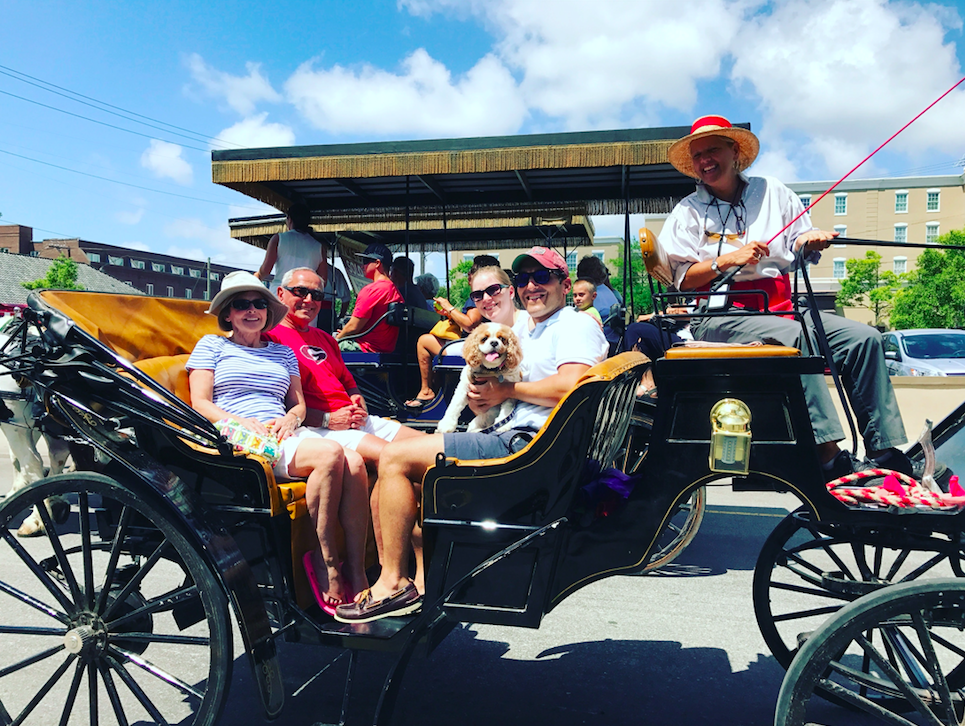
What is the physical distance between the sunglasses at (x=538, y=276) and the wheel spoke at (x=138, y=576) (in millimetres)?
1632

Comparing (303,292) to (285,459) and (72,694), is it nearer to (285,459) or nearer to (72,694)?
(285,459)

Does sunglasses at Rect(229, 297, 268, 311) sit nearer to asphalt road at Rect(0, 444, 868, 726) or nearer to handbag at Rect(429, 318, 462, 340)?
asphalt road at Rect(0, 444, 868, 726)

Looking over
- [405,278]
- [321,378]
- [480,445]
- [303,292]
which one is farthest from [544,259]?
[405,278]

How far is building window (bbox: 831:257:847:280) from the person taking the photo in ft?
199

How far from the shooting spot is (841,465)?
2766 millimetres

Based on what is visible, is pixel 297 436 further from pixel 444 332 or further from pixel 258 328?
pixel 444 332

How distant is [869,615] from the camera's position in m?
1.99

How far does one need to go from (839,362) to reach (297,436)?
7.00 ft

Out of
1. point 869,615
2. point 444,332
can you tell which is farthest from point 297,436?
point 444,332

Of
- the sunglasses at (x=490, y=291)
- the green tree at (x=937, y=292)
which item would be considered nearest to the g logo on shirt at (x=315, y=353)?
the sunglasses at (x=490, y=291)

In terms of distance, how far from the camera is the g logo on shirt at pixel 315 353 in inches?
153

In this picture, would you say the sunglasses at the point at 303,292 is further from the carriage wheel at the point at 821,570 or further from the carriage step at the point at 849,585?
the carriage step at the point at 849,585

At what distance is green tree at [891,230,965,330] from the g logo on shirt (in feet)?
95.3

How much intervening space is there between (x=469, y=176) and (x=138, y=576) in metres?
4.28
